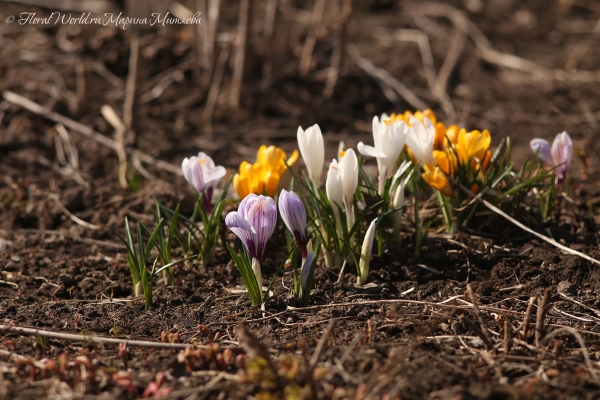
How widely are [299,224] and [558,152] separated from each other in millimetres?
1278

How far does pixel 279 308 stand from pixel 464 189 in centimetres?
87

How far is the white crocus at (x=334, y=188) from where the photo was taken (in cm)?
243

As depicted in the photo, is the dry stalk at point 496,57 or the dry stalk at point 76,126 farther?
the dry stalk at point 496,57

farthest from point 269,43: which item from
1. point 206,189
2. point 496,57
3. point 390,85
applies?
point 206,189

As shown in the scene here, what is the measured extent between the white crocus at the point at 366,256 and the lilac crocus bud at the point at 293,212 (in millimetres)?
222

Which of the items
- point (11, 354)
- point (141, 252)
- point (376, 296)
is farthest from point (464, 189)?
point (11, 354)

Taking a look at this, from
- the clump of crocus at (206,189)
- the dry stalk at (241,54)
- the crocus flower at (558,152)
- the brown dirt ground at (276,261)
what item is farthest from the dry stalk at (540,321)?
the dry stalk at (241,54)

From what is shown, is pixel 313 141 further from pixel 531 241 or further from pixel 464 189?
pixel 531 241

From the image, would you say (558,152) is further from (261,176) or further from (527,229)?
(261,176)

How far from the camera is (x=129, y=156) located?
4.22 m

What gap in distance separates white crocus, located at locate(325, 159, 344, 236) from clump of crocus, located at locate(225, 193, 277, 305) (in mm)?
242

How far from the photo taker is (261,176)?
2758 mm

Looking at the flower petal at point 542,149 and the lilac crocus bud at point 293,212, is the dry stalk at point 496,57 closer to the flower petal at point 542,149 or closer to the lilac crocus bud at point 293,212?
the flower petal at point 542,149

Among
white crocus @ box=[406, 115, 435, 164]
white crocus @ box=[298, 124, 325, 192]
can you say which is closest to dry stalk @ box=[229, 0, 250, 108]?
white crocus @ box=[406, 115, 435, 164]
